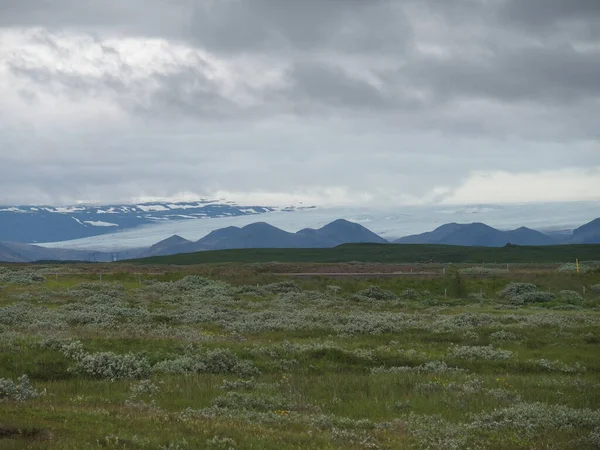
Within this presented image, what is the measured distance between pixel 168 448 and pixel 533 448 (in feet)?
26.7

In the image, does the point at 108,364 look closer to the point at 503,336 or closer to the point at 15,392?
the point at 15,392

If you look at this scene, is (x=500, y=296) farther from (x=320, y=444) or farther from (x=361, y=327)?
(x=320, y=444)

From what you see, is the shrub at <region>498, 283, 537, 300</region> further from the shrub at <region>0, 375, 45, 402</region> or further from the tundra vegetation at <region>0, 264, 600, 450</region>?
the shrub at <region>0, 375, 45, 402</region>

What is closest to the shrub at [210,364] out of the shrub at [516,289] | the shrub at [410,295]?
the shrub at [410,295]

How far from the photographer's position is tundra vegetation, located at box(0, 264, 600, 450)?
1413 centimetres

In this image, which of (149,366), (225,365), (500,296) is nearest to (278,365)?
(225,365)

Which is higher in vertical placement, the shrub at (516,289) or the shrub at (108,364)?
the shrub at (108,364)

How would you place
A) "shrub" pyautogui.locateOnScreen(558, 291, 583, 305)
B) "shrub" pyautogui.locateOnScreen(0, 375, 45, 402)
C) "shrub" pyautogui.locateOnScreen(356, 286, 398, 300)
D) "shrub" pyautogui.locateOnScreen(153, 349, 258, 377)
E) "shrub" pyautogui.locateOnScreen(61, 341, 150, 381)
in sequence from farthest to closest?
"shrub" pyautogui.locateOnScreen(356, 286, 398, 300)
"shrub" pyautogui.locateOnScreen(558, 291, 583, 305)
"shrub" pyautogui.locateOnScreen(153, 349, 258, 377)
"shrub" pyautogui.locateOnScreen(61, 341, 150, 381)
"shrub" pyautogui.locateOnScreen(0, 375, 45, 402)

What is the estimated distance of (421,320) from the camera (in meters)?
41.7

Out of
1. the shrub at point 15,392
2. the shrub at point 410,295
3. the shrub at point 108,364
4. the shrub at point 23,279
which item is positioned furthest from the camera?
the shrub at point 410,295

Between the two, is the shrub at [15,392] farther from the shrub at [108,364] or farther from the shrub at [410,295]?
the shrub at [410,295]

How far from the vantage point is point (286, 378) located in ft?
75.4

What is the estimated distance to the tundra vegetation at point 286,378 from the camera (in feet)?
46.4

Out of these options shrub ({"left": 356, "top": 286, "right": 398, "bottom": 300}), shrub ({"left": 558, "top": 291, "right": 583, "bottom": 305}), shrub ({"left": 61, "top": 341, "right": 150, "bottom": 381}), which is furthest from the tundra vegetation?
shrub ({"left": 356, "top": 286, "right": 398, "bottom": 300})
